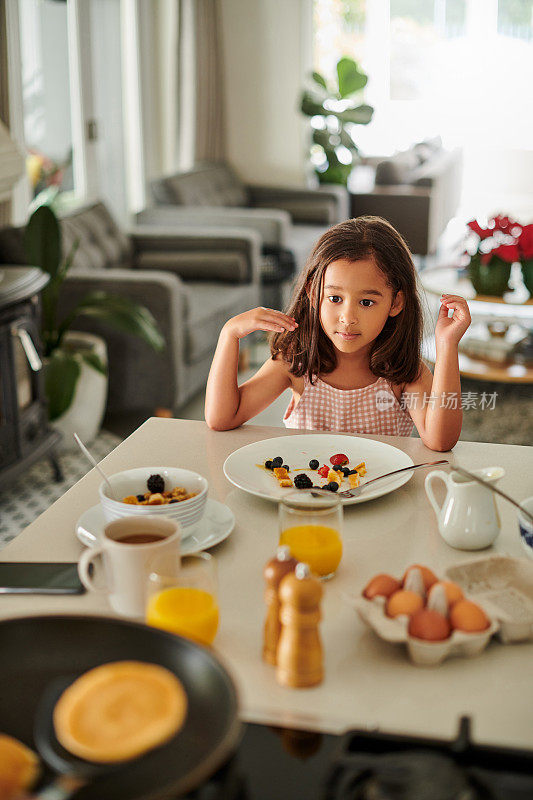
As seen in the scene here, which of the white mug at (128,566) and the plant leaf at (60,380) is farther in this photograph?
the plant leaf at (60,380)

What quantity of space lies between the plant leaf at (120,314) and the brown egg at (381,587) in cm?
224

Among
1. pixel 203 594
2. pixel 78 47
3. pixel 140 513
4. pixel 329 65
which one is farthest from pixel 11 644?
pixel 329 65

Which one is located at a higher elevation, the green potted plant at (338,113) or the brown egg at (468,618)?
the green potted plant at (338,113)

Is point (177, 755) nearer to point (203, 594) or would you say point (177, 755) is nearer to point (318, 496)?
point (203, 594)

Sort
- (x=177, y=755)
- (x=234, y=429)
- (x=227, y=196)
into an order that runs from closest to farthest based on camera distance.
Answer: (x=177, y=755), (x=234, y=429), (x=227, y=196)

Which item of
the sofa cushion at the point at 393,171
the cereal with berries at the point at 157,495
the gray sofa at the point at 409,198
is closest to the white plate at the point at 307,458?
the cereal with berries at the point at 157,495

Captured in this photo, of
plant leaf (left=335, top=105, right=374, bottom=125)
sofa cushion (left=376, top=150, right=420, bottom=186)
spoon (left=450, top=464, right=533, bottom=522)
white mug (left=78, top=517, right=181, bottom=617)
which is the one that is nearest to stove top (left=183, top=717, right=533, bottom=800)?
white mug (left=78, top=517, right=181, bottom=617)

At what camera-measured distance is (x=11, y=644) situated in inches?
29.3

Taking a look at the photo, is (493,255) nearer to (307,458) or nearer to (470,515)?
(307,458)

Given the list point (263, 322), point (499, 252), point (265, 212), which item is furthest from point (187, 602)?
point (265, 212)

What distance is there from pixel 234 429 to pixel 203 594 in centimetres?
71

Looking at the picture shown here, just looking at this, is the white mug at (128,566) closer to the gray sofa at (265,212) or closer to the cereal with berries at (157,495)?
the cereal with berries at (157,495)

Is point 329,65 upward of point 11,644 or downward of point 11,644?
upward

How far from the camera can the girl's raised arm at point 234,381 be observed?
4.80 feet
